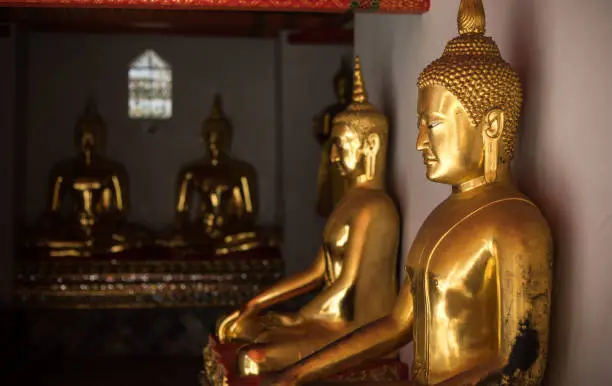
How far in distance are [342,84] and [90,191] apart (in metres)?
1.83

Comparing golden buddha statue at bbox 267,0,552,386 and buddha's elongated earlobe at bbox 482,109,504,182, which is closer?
golden buddha statue at bbox 267,0,552,386

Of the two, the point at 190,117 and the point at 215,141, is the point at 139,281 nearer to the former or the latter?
the point at 215,141

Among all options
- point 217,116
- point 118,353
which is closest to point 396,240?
point 118,353

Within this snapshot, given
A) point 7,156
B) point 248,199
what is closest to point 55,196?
point 7,156

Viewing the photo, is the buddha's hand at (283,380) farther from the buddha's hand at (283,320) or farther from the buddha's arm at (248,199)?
the buddha's arm at (248,199)

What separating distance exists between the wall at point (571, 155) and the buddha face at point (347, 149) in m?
0.89

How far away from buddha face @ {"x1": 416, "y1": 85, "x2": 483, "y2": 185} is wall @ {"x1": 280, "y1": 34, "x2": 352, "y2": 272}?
13.1 feet

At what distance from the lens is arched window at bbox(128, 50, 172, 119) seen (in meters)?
6.81

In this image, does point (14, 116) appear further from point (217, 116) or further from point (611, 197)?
point (611, 197)

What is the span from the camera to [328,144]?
18.0ft

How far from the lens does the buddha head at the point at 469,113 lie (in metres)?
2.05

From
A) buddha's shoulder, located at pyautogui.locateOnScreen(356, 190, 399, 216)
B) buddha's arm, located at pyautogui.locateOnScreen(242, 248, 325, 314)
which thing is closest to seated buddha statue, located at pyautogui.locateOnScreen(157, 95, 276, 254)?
buddha's arm, located at pyautogui.locateOnScreen(242, 248, 325, 314)

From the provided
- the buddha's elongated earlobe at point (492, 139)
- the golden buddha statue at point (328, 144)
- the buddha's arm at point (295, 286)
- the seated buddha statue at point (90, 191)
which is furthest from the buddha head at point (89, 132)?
the buddha's elongated earlobe at point (492, 139)

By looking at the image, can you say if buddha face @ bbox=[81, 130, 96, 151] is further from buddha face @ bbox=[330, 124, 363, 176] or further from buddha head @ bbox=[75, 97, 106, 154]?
buddha face @ bbox=[330, 124, 363, 176]
